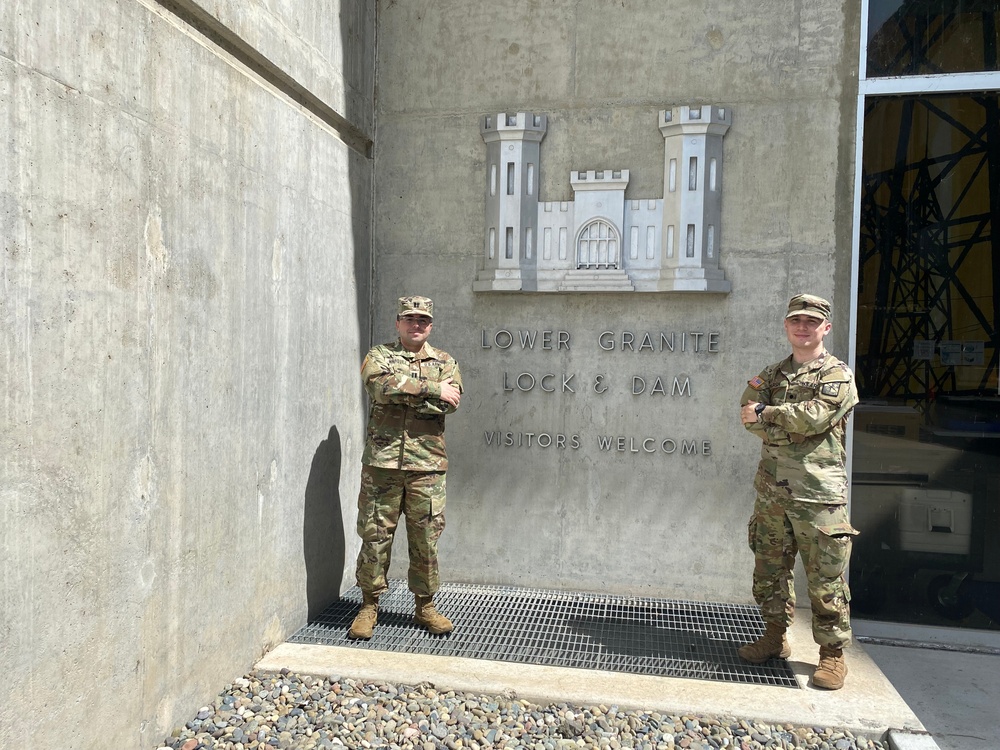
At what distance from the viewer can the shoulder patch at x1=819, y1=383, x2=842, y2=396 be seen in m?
3.77

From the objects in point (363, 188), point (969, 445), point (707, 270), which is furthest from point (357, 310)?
point (969, 445)

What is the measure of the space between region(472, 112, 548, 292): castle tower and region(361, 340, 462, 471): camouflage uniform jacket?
0.93 m

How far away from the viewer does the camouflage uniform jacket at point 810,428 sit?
12.3 ft

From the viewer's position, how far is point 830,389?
378 cm

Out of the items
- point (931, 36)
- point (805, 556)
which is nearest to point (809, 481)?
point (805, 556)

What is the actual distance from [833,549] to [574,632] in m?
1.58

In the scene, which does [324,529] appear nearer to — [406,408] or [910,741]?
[406,408]

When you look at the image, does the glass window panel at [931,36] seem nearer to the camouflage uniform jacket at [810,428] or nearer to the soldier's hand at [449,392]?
the camouflage uniform jacket at [810,428]

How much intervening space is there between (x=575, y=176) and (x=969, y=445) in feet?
9.83

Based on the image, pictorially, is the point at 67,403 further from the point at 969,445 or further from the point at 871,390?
the point at 969,445

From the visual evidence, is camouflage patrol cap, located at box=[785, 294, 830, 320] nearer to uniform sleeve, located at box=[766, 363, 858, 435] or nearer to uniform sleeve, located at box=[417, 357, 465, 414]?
uniform sleeve, located at box=[766, 363, 858, 435]

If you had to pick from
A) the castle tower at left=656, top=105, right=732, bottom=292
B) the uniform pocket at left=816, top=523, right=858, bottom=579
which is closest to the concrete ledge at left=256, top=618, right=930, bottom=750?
the uniform pocket at left=816, top=523, right=858, bottom=579

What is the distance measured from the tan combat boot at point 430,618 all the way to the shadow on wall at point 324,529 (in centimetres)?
66

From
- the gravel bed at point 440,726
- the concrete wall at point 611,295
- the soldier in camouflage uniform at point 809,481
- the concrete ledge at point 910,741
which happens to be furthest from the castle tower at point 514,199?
the concrete ledge at point 910,741
